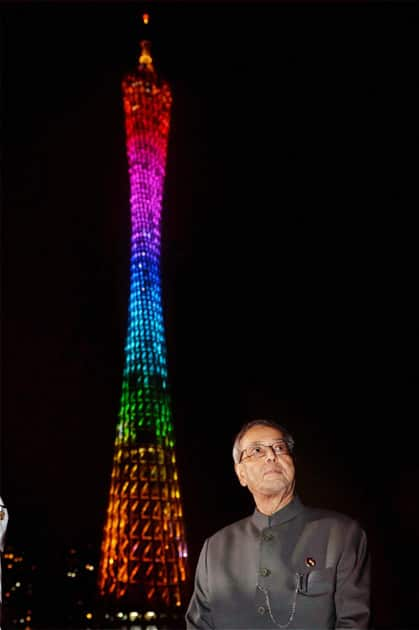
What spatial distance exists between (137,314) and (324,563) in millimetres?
28199

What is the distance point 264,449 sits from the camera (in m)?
3.94

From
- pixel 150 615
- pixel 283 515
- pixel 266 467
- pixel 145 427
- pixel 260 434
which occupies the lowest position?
pixel 150 615

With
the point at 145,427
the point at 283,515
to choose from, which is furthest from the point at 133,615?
the point at 283,515

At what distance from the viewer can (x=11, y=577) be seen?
103 ft

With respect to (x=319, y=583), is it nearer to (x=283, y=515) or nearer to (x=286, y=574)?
(x=286, y=574)

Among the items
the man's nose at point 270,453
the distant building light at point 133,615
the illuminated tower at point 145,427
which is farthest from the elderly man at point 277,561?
the distant building light at point 133,615

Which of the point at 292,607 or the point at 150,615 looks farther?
the point at 150,615

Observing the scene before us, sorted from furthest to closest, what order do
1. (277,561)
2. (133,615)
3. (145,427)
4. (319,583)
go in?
(145,427)
(133,615)
(277,561)
(319,583)

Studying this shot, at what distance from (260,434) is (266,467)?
0.51 ft

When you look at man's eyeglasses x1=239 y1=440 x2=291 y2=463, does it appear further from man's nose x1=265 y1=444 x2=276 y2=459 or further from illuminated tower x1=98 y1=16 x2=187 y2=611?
illuminated tower x1=98 y1=16 x2=187 y2=611

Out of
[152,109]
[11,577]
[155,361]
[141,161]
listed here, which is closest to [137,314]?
[155,361]

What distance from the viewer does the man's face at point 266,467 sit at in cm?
391

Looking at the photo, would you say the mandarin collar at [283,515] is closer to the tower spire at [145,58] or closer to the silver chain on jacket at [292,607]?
the silver chain on jacket at [292,607]

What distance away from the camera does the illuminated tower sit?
1251 inches
